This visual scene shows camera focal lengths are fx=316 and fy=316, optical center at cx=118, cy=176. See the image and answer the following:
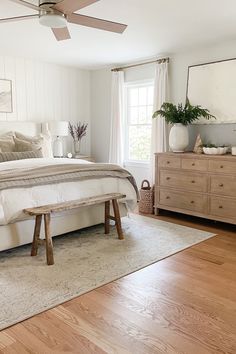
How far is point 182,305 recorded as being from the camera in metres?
2.25

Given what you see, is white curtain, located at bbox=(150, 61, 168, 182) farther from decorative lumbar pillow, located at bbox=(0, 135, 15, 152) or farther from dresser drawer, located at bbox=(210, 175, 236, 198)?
decorative lumbar pillow, located at bbox=(0, 135, 15, 152)

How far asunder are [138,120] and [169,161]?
4.91 ft

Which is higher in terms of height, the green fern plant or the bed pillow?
the green fern plant

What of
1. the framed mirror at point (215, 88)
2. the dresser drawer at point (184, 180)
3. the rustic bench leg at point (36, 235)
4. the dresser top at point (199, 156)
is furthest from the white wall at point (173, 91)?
the rustic bench leg at point (36, 235)

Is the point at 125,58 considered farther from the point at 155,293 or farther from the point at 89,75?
the point at 155,293

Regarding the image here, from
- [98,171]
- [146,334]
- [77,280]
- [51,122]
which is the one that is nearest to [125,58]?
[51,122]

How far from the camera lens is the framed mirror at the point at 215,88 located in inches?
167

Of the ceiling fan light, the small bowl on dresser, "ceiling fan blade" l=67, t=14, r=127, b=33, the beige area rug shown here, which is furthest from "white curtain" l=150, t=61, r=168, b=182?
the ceiling fan light

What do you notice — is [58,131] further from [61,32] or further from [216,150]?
[216,150]

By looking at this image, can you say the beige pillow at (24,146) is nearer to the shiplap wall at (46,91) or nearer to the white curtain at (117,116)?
the shiplap wall at (46,91)

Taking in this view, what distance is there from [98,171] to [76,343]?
7.09ft

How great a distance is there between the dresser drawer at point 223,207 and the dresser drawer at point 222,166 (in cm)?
35

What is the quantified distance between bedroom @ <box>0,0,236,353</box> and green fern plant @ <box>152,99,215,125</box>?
18 cm

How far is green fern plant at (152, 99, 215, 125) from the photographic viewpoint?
14.3ft
